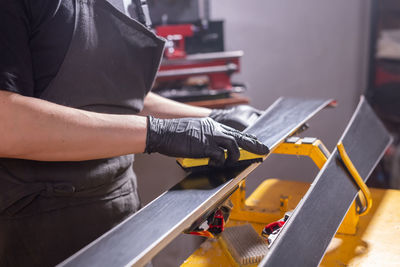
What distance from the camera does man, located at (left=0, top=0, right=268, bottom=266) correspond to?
78cm

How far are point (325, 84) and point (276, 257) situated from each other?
8.63 feet

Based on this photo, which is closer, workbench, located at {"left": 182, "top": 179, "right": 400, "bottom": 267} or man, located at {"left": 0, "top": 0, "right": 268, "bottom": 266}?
man, located at {"left": 0, "top": 0, "right": 268, "bottom": 266}

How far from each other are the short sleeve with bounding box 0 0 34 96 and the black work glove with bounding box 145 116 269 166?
272 mm

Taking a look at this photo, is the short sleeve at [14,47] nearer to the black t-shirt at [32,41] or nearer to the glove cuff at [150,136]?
the black t-shirt at [32,41]

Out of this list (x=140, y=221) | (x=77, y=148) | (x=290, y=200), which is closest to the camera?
(x=140, y=221)

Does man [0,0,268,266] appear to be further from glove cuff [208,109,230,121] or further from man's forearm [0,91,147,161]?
glove cuff [208,109,230,121]

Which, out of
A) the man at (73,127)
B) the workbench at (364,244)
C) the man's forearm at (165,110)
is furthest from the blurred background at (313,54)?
the man at (73,127)

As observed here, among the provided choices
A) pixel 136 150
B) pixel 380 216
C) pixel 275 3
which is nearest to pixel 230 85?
pixel 275 3

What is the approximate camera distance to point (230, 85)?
2301 mm

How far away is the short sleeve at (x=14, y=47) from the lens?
77 cm

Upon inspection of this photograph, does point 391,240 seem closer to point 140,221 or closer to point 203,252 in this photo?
point 203,252

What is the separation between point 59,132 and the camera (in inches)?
31.2

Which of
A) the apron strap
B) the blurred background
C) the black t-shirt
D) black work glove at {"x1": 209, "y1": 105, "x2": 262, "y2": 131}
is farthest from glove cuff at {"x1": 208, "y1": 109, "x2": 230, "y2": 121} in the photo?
the blurred background

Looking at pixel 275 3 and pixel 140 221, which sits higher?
pixel 275 3
